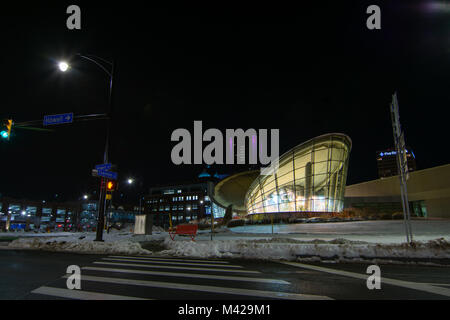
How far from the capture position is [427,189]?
42719 millimetres

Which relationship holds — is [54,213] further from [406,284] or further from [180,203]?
[406,284]

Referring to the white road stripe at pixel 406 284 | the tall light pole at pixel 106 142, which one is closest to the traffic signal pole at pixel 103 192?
the tall light pole at pixel 106 142

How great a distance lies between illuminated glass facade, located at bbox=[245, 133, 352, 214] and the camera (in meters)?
33.3

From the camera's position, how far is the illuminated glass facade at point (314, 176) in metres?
→ 33.3

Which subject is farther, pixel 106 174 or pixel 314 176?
pixel 314 176

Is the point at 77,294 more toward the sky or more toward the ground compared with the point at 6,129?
more toward the ground

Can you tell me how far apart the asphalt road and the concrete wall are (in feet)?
140

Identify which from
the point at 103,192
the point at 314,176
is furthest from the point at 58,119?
the point at 314,176

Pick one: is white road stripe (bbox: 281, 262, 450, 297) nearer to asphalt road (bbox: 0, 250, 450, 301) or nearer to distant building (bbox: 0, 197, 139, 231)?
asphalt road (bbox: 0, 250, 450, 301)

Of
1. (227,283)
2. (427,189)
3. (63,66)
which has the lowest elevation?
(227,283)

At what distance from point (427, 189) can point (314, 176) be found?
79.4ft

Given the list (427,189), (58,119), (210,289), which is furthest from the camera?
(427,189)

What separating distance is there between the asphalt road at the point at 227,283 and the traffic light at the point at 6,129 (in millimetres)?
10588
